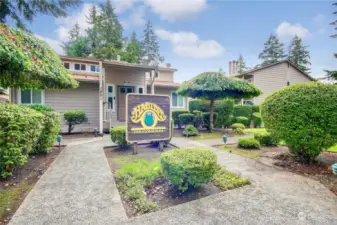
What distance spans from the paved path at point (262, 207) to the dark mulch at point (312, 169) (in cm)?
28

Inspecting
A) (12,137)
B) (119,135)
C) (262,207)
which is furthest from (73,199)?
(119,135)

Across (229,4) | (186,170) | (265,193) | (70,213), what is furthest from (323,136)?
(229,4)

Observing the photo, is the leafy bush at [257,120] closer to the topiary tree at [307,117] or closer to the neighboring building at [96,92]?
the neighboring building at [96,92]

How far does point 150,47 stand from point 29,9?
79.6 feet

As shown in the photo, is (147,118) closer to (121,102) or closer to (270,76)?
(121,102)

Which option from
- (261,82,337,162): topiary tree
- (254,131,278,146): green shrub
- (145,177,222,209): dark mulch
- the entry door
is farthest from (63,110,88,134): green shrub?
(261,82,337,162): topiary tree

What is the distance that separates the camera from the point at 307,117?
3727mm

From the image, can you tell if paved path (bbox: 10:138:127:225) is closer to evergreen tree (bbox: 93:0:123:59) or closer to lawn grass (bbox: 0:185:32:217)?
lawn grass (bbox: 0:185:32:217)

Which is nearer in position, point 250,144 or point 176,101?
point 250,144

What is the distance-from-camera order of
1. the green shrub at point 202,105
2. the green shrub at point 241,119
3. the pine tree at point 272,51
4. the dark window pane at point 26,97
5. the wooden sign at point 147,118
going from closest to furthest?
the wooden sign at point 147,118 → the dark window pane at point 26,97 → the green shrub at point 202,105 → the green shrub at point 241,119 → the pine tree at point 272,51

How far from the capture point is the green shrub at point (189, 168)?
2.51 m

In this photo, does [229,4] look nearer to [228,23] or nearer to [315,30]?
[228,23]

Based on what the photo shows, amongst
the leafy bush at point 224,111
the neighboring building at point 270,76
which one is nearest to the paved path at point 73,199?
the leafy bush at point 224,111

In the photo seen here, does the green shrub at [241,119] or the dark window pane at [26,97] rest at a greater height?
the dark window pane at [26,97]
